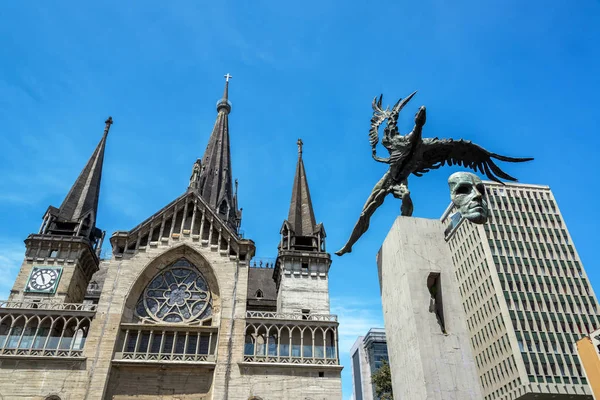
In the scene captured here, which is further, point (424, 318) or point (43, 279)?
point (43, 279)

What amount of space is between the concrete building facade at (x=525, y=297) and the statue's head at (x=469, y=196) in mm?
52733

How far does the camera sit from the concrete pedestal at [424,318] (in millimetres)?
6539

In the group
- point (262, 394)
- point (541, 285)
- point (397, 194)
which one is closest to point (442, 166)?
point (397, 194)

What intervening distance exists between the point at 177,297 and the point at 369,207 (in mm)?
26658


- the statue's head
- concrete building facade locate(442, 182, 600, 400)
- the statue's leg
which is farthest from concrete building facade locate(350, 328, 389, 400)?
the statue's head

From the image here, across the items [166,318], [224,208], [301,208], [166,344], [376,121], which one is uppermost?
[224,208]

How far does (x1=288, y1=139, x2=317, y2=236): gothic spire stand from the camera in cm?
3900

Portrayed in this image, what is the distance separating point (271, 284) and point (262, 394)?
768 inches

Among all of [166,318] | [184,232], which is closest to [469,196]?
[166,318]

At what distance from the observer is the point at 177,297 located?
3244cm

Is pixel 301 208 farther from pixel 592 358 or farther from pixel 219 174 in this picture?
pixel 592 358

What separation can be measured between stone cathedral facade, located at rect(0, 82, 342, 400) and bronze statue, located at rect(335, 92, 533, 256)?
22.3 metres

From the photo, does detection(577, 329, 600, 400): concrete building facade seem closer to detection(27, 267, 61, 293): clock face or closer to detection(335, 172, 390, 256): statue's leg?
detection(335, 172, 390, 256): statue's leg

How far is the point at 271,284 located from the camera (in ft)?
153
